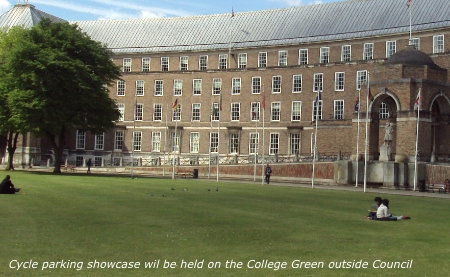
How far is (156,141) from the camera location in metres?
103

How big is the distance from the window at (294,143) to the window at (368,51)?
13.4 m

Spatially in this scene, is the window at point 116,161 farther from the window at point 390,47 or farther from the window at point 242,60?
the window at point 390,47

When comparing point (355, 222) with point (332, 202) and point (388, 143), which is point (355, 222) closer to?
point (332, 202)

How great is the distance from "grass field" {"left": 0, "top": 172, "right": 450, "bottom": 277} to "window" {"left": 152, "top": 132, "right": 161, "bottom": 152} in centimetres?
7062

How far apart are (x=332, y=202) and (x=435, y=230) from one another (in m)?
12.8

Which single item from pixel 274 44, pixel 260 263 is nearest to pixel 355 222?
pixel 260 263

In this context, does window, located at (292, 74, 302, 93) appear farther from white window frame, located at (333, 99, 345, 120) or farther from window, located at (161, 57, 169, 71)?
window, located at (161, 57, 169, 71)

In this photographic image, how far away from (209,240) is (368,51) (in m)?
73.9

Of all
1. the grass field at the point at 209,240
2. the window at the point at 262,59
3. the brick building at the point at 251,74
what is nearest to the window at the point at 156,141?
the brick building at the point at 251,74

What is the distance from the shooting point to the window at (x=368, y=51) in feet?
293

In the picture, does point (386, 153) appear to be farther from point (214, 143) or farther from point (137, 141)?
point (137, 141)

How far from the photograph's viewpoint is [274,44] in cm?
9731

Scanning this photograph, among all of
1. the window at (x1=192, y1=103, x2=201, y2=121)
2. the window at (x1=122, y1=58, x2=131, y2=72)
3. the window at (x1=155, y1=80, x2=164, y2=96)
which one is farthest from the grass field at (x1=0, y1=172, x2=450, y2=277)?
the window at (x1=122, y1=58, x2=131, y2=72)

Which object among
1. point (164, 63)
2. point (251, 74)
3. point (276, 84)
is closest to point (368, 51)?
point (276, 84)
